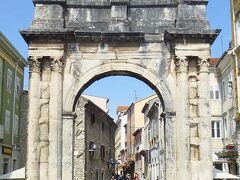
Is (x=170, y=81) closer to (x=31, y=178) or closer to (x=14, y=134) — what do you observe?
(x=31, y=178)

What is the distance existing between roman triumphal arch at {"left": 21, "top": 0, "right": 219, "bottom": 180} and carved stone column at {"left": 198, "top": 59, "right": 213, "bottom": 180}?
36 millimetres

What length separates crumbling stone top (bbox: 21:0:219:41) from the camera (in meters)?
17.5

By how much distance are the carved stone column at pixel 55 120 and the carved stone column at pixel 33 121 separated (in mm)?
477

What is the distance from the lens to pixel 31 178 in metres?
16.5

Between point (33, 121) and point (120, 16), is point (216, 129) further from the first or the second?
point (33, 121)

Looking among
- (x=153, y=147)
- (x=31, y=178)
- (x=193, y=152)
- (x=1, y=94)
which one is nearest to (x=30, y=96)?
(x=31, y=178)

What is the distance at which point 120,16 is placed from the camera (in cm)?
1778

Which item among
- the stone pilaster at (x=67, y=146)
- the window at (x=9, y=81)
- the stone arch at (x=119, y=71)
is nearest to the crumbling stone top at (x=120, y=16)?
the stone arch at (x=119, y=71)

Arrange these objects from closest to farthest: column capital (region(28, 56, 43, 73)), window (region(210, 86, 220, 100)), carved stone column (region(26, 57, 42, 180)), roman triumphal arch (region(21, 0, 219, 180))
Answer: carved stone column (region(26, 57, 42, 180)), roman triumphal arch (region(21, 0, 219, 180)), column capital (region(28, 56, 43, 73)), window (region(210, 86, 220, 100))

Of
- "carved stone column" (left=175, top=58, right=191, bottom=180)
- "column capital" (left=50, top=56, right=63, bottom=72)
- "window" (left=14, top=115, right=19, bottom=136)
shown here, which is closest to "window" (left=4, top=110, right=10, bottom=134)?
"window" (left=14, top=115, right=19, bottom=136)

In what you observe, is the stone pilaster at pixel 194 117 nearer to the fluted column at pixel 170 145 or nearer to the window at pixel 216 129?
the fluted column at pixel 170 145

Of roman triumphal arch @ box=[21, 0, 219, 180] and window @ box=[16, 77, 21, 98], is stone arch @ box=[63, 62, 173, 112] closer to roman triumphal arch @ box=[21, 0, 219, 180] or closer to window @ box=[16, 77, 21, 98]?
roman triumphal arch @ box=[21, 0, 219, 180]

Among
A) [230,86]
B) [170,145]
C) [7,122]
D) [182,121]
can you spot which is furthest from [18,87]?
[182,121]

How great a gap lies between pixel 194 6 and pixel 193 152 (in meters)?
5.46
